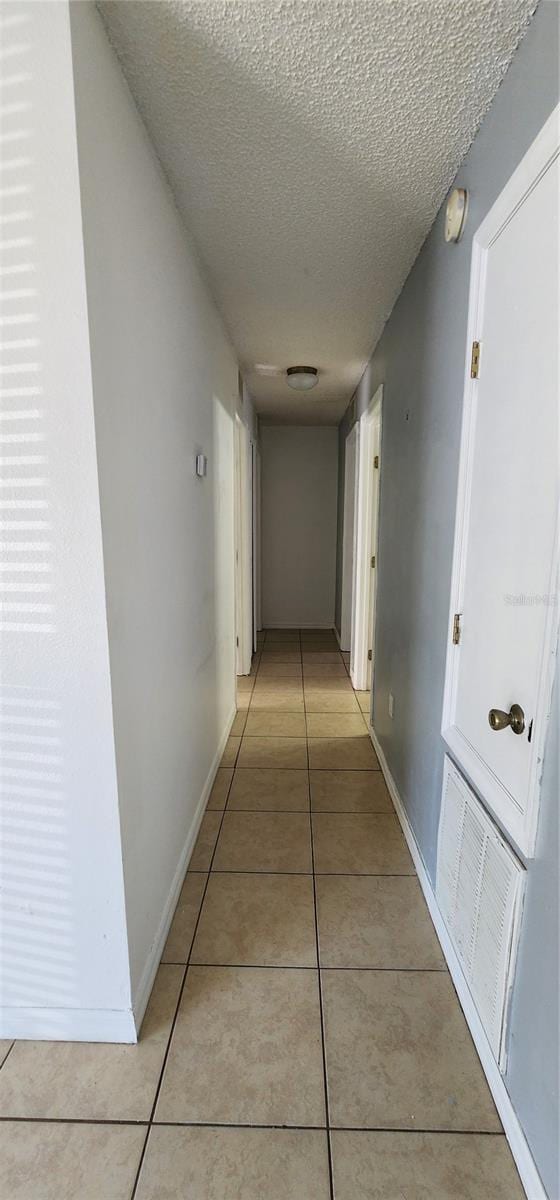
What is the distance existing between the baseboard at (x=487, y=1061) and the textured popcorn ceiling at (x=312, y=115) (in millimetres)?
2161

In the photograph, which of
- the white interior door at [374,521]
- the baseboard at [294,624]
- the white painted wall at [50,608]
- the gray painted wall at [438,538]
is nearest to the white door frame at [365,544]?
the white interior door at [374,521]

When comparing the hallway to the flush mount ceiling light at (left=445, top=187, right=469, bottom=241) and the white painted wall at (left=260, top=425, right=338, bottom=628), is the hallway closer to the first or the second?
the flush mount ceiling light at (left=445, top=187, right=469, bottom=241)

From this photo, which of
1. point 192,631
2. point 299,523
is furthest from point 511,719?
point 299,523

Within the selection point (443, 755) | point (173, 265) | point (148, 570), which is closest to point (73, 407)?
point (148, 570)

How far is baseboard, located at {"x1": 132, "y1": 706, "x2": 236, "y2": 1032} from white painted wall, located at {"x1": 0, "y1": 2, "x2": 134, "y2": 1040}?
0.06m

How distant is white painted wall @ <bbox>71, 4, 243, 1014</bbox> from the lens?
3.45 ft

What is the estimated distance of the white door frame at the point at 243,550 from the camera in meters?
3.51

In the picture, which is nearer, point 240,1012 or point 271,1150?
point 271,1150

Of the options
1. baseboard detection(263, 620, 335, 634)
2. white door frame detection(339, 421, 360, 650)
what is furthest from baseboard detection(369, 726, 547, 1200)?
baseboard detection(263, 620, 335, 634)

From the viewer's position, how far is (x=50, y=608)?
1076mm

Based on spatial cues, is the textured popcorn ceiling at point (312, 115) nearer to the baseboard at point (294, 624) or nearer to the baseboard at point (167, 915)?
the baseboard at point (167, 915)

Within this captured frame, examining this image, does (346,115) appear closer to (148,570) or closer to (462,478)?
(462,478)

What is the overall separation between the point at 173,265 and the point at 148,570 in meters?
0.99

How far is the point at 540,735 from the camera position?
971 mm
